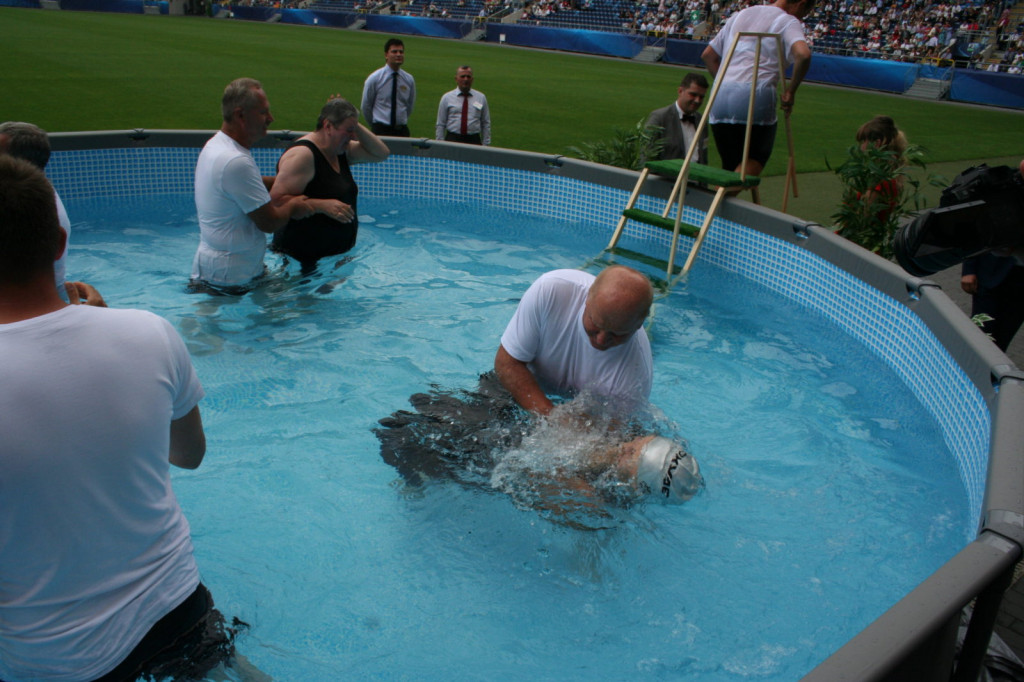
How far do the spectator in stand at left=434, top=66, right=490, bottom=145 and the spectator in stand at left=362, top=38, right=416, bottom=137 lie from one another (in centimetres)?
49

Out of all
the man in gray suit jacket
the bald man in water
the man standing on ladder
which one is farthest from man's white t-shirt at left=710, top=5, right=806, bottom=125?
the bald man in water

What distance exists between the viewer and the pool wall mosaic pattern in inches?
184

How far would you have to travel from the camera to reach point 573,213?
932 cm

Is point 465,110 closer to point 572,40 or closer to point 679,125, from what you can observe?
point 679,125

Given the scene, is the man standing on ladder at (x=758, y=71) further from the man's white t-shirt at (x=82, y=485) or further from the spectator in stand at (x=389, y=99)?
the man's white t-shirt at (x=82, y=485)

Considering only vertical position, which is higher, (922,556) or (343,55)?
(343,55)

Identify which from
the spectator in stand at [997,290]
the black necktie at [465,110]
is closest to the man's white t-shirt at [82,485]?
the spectator in stand at [997,290]

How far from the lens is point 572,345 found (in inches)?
144

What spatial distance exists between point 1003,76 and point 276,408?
28.3 m

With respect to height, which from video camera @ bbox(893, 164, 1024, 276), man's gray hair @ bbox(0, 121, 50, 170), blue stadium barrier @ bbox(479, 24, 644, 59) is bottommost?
man's gray hair @ bbox(0, 121, 50, 170)

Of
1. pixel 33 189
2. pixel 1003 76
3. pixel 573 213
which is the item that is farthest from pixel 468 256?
pixel 1003 76

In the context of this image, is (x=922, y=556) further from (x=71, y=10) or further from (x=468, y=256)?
(x=71, y=10)

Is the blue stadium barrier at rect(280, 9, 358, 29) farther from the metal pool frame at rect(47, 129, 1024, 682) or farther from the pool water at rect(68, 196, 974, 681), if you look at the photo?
the pool water at rect(68, 196, 974, 681)

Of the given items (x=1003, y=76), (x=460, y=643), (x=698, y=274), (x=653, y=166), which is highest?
(x=1003, y=76)
